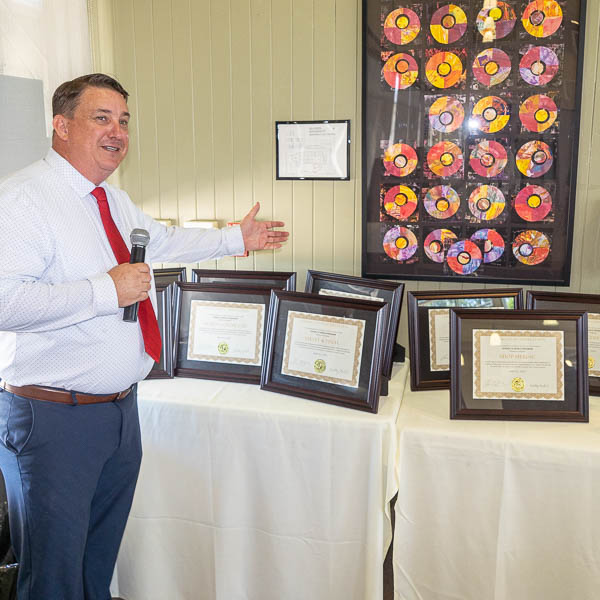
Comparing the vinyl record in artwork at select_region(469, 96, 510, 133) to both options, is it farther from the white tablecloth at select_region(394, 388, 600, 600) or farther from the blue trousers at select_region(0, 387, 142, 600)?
the blue trousers at select_region(0, 387, 142, 600)

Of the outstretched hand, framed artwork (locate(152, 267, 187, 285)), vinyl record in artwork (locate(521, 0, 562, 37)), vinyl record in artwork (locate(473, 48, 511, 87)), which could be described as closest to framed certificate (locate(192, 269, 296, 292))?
framed artwork (locate(152, 267, 187, 285))

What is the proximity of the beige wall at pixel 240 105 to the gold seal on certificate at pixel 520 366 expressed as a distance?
2.01 ft

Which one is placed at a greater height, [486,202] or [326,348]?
[486,202]

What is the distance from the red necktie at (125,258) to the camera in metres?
1.72

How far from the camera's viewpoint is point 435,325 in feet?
7.45

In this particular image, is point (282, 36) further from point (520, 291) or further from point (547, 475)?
point (547, 475)

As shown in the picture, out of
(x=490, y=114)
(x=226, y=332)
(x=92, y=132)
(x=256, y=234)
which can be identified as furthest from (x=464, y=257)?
(x=92, y=132)

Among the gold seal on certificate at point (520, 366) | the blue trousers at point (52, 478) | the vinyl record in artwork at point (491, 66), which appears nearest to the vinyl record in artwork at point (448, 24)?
the vinyl record in artwork at point (491, 66)

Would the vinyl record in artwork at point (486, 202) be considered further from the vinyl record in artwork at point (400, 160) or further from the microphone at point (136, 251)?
the microphone at point (136, 251)

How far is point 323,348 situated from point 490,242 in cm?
93

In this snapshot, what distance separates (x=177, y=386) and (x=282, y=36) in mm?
1587

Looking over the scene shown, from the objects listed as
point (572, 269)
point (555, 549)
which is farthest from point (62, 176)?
point (572, 269)

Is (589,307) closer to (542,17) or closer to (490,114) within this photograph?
(490,114)

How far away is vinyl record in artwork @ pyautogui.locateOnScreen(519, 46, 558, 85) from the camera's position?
2307 millimetres
